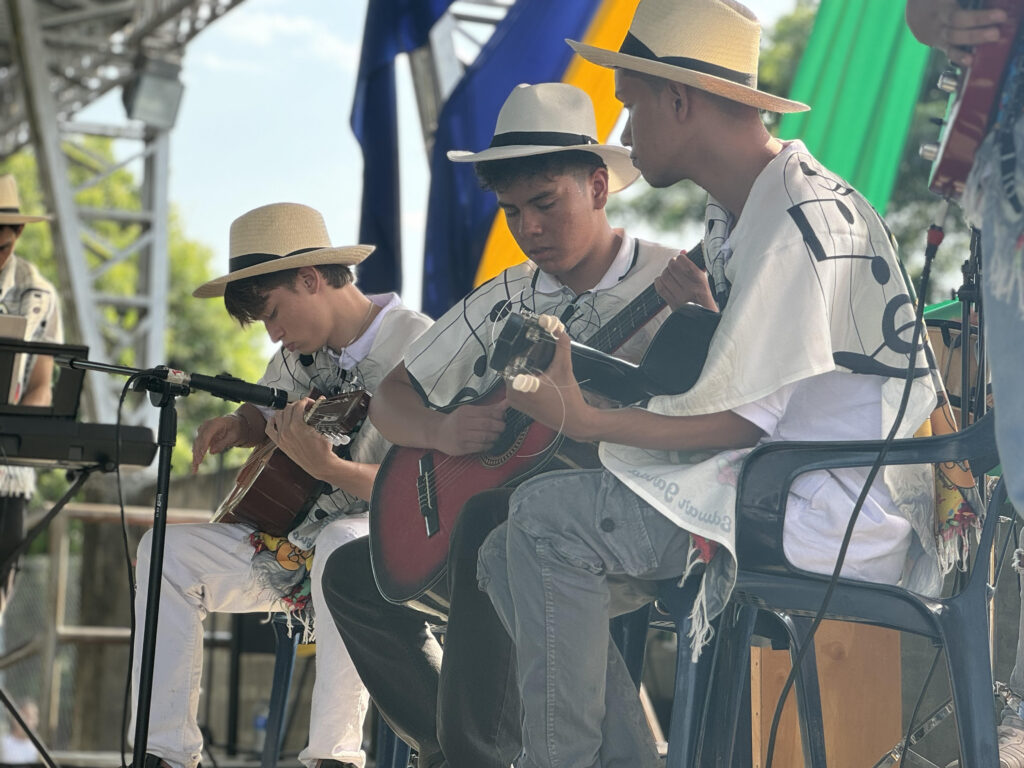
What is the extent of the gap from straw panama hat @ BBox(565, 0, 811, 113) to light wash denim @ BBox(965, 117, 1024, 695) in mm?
570

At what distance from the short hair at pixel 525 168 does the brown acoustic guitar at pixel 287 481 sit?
610 mm

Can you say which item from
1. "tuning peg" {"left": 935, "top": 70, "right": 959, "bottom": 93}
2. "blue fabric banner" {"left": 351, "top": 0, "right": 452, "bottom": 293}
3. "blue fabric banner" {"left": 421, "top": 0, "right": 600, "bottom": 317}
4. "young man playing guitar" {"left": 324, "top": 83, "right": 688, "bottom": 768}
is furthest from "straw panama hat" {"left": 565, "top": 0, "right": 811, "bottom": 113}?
"blue fabric banner" {"left": 351, "top": 0, "right": 452, "bottom": 293}

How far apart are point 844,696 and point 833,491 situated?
970 millimetres

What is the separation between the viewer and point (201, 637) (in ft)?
10.3

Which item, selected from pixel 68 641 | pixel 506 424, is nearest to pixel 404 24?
pixel 506 424

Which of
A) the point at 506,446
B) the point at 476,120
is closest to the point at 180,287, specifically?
the point at 476,120

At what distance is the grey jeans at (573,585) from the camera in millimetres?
1966

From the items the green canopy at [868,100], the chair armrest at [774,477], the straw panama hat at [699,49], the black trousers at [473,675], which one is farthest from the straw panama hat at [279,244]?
the chair armrest at [774,477]

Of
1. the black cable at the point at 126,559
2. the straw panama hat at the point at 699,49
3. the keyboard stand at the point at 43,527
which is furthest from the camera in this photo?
the keyboard stand at the point at 43,527

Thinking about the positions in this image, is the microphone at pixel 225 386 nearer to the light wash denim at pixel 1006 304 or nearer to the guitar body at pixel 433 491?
the guitar body at pixel 433 491

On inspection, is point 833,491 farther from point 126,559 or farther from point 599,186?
point 126,559

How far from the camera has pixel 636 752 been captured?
2.06 meters

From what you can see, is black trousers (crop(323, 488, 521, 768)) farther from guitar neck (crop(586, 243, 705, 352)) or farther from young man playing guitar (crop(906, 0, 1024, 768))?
young man playing guitar (crop(906, 0, 1024, 768))

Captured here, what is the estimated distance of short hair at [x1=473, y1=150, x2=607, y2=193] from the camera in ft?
9.10
